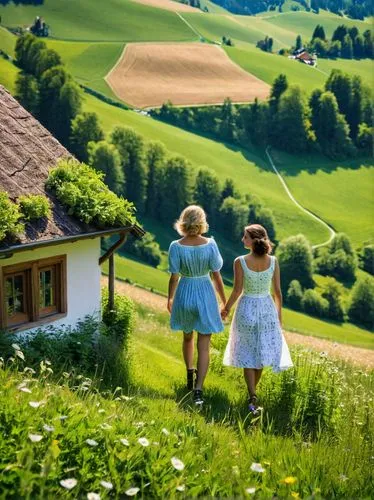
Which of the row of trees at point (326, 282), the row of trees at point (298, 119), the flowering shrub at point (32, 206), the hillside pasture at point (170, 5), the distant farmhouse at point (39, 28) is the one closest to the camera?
the flowering shrub at point (32, 206)

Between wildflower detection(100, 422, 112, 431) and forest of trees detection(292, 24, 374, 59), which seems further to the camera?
forest of trees detection(292, 24, 374, 59)

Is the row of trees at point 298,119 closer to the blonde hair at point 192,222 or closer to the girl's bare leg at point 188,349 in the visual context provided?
the girl's bare leg at point 188,349

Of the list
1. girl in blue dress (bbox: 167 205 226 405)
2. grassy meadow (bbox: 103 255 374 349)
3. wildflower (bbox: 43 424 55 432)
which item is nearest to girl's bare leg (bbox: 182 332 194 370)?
girl in blue dress (bbox: 167 205 226 405)

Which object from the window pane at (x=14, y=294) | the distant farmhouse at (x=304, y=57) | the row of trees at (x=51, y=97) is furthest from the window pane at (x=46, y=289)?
the distant farmhouse at (x=304, y=57)

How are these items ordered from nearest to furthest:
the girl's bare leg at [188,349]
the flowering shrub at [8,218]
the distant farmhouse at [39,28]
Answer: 1. the girl's bare leg at [188,349]
2. the flowering shrub at [8,218]
3. the distant farmhouse at [39,28]

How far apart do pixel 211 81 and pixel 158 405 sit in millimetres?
125296

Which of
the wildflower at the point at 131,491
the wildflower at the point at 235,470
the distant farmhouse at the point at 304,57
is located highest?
the wildflower at the point at 131,491

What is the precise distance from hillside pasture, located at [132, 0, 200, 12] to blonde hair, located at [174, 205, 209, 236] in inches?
5687

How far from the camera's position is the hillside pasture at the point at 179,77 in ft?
398

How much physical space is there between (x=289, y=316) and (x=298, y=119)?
56803 mm

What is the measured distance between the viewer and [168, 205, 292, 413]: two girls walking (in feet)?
30.1

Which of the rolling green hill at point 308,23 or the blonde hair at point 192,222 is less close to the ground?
the blonde hair at point 192,222

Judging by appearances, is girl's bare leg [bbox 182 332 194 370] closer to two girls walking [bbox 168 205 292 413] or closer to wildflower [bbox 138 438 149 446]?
two girls walking [bbox 168 205 292 413]

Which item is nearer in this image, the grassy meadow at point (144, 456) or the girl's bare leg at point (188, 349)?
the grassy meadow at point (144, 456)
